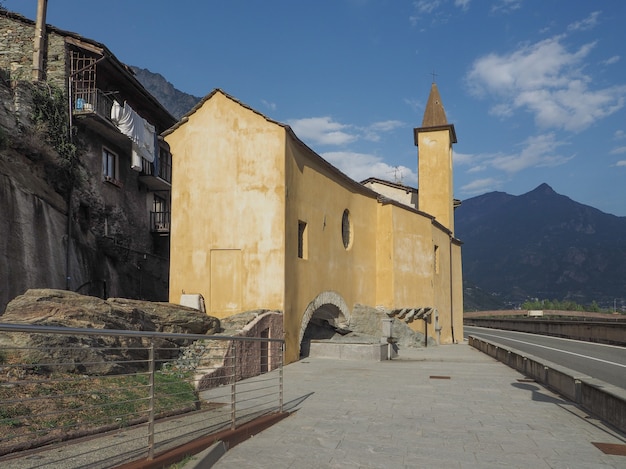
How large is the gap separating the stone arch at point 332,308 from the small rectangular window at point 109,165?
36.1 feet

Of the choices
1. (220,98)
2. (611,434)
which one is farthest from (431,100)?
(611,434)

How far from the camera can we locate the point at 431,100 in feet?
124

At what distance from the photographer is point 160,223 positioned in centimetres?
2656

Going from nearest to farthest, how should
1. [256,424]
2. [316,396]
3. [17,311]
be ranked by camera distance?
1. [256,424]
2. [17,311]
3. [316,396]

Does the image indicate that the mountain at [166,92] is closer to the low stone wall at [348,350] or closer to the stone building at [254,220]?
the stone building at [254,220]

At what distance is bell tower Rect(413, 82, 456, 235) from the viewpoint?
34.9 meters

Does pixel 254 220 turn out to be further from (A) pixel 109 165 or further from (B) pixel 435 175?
(B) pixel 435 175

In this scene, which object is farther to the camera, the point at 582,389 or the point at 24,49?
the point at 24,49

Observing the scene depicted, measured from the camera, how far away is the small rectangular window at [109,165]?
22156 millimetres

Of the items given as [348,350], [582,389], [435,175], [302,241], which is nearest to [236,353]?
[302,241]

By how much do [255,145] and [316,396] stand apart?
30.8 ft

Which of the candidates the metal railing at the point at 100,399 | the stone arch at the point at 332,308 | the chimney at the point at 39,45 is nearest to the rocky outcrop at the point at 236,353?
the metal railing at the point at 100,399

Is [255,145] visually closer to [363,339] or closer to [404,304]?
[363,339]

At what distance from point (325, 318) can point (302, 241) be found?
4.84 m
